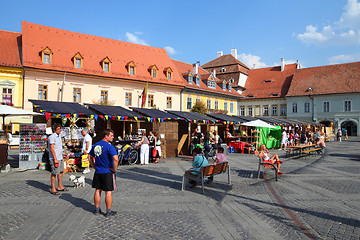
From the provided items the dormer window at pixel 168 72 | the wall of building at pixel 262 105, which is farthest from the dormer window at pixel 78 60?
the wall of building at pixel 262 105

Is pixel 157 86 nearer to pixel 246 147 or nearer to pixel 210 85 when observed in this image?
pixel 210 85

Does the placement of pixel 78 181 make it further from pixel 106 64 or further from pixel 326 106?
pixel 326 106

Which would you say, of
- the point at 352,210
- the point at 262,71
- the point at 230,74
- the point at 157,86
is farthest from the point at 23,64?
the point at 262,71

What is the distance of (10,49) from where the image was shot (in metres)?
28.2

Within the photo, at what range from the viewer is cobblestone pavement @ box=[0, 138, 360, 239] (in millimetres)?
4984

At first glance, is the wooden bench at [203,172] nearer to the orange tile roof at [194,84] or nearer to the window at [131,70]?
the window at [131,70]

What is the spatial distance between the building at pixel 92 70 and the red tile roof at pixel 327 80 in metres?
23.3

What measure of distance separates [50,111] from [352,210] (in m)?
12.1

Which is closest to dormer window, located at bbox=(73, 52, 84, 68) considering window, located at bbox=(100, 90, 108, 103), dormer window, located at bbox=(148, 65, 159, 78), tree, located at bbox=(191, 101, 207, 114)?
window, located at bbox=(100, 90, 108, 103)

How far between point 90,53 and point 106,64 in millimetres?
2185

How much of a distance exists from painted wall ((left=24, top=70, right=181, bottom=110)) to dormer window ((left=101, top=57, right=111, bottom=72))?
128 centimetres

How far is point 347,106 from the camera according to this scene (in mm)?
44938

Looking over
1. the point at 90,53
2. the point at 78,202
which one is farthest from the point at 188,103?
the point at 78,202

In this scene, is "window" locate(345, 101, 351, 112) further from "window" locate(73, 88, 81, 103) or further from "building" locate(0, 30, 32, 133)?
"building" locate(0, 30, 32, 133)
